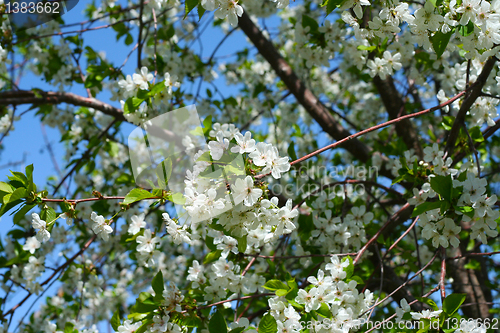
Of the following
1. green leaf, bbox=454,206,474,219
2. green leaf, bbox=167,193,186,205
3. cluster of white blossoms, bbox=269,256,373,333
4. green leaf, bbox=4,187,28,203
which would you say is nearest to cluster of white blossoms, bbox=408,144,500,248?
green leaf, bbox=454,206,474,219

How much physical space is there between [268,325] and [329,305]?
288 millimetres

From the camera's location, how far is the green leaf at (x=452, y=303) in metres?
1.52

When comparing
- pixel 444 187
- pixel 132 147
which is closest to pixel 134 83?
pixel 132 147

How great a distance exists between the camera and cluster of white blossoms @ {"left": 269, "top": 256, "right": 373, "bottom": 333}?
1.51 metres

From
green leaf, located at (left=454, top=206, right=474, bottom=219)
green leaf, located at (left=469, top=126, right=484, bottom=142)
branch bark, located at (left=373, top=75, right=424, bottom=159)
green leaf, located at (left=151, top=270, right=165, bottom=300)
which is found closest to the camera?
green leaf, located at (left=454, top=206, right=474, bottom=219)

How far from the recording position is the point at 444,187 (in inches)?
60.5

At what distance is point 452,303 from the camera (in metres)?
1.52

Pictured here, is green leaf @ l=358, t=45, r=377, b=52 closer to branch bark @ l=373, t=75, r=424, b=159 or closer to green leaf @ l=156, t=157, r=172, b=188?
branch bark @ l=373, t=75, r=424, b=159

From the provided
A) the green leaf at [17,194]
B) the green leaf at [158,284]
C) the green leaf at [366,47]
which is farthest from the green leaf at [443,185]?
the green leaf at [17,194]

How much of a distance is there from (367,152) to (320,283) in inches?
73.2

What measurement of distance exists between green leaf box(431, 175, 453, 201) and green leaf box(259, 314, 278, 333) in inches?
35.4

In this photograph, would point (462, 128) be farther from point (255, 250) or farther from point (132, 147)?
point (132, 147)

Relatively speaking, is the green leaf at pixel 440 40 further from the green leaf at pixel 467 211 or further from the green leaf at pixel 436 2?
the green leaf at pixel 467 211

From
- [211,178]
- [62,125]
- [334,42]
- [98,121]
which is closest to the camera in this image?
[211,178]
